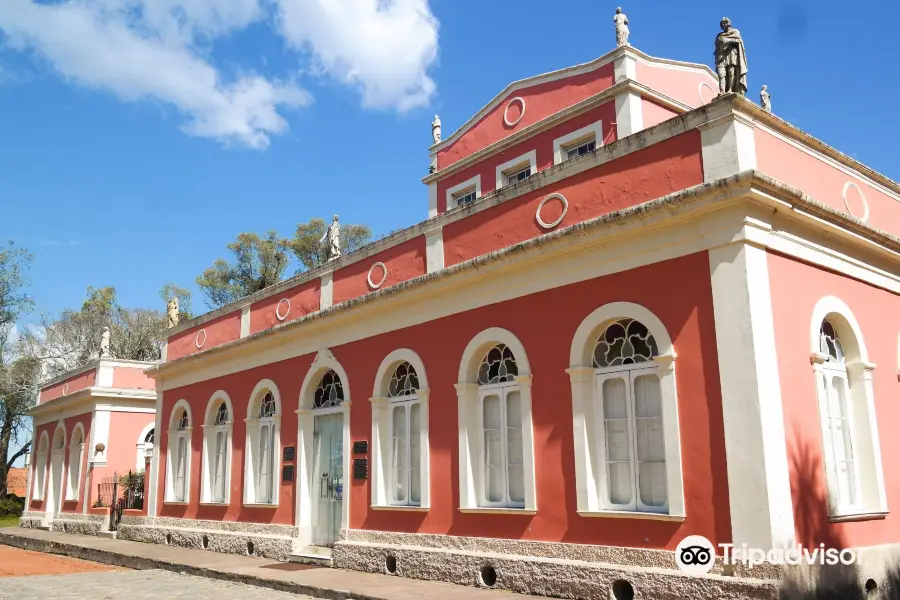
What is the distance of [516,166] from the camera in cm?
1497

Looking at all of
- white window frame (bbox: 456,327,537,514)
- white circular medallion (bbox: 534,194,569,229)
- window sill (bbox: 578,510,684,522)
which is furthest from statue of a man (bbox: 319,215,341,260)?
window sill (bbox: 578,510,684,522)

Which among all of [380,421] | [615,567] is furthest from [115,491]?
[615,567]

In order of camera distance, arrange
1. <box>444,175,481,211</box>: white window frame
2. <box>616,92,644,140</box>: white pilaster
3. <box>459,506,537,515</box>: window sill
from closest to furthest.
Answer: <box>459,506,537,515</box>: window sill → <box>616,92,644,140</box>: white pilaster → <box>444,175,481,211</box>: white window frame

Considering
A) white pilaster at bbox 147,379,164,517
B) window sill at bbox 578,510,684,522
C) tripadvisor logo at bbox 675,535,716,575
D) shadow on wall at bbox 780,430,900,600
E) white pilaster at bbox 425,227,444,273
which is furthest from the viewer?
white pilaster at bbox 147,379,164,517

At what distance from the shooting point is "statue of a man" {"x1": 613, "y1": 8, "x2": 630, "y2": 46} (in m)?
13.6

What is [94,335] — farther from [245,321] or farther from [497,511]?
[497,511]

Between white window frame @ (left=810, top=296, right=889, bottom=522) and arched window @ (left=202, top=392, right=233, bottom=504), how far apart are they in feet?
34.6

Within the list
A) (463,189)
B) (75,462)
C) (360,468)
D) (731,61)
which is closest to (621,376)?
(731,61)

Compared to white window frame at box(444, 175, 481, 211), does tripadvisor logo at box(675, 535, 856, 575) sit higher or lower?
lower

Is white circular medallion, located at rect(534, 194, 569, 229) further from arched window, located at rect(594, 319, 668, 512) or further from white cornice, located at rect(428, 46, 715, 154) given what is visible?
white cornice, located at rect(428, 46, 715, 154)

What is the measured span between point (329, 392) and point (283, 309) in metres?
2.14

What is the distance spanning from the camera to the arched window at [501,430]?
29.6 feet

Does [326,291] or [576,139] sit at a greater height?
[576,139]

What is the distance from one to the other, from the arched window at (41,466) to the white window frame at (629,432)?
21.1 m
